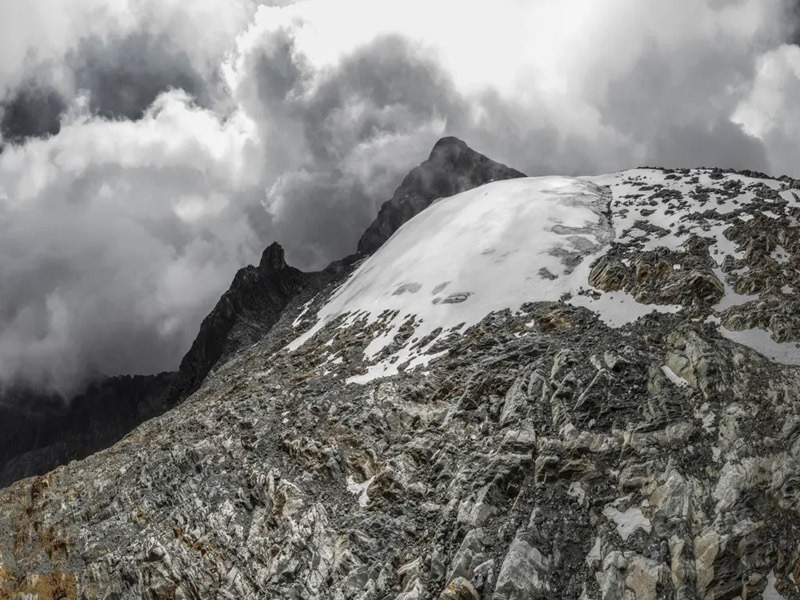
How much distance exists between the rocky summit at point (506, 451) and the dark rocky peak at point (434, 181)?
7630 centimetres

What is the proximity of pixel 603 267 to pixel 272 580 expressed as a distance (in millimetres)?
33552

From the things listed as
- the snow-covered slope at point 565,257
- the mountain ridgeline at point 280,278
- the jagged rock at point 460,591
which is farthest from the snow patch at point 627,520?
the mountain ridgeline at point 280,278

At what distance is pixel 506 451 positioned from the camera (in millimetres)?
29219

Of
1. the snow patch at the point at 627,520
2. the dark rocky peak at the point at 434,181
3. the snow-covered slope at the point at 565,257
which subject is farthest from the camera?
the dark rocky peak at the point at 434,181

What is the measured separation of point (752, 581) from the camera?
20297mm

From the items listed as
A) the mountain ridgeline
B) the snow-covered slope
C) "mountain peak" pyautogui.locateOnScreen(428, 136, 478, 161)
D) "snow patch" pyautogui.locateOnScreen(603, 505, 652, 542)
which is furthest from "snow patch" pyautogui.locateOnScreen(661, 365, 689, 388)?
"mountain peak" pyautogui.locateOnScreen(428, 136, 478, 161)

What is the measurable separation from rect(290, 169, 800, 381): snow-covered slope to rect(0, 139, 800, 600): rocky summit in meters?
0.33

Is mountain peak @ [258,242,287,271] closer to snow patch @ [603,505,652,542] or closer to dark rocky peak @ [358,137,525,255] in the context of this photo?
dark rocky peak @ [358,137,525,255]

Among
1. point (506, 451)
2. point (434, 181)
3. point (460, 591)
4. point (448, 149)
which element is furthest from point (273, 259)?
point (460, 591)

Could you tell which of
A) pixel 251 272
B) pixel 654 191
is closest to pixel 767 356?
pixel 654 191

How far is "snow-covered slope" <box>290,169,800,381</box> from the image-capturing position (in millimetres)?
41125

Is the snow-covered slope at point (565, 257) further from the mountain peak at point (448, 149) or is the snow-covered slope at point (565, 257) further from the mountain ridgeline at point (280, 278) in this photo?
the mountain peak at point (448, 149)

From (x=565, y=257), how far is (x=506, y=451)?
27.0 m

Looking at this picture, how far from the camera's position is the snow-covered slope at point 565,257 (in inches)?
1619
